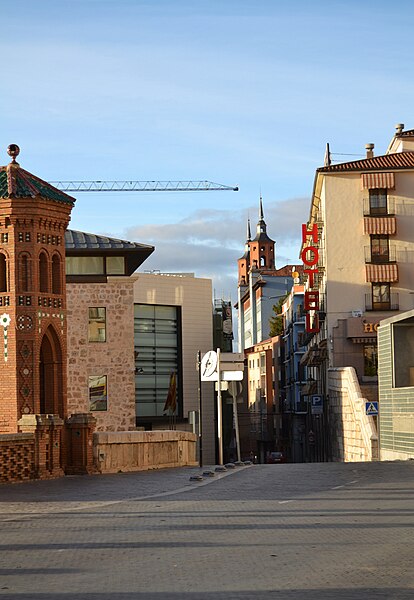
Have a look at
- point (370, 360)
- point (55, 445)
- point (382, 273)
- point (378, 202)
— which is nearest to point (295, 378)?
point (382, 273)

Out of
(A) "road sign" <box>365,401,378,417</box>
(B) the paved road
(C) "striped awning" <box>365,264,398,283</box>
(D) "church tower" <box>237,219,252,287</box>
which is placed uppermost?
(D) "church tower" <box>237,219,252,287</box>

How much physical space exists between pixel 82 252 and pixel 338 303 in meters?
18.7

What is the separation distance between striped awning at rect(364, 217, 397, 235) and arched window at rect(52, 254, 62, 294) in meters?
38.8

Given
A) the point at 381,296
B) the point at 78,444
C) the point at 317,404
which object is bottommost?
the point at 78,444

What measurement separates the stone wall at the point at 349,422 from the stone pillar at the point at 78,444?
745 inches

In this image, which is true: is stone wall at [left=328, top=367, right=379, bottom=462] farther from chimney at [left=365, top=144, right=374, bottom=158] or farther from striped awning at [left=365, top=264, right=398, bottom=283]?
chimney at [left=365, top=144, right=374, bottom=158]

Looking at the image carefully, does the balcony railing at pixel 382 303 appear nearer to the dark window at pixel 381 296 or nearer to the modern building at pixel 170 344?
the dark window at pixel 381 296

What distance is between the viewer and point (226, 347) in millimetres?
100500

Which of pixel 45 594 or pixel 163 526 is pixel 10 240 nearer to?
pixel 163 526

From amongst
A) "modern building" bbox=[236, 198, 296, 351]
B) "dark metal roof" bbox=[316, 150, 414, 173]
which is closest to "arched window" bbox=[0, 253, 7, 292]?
"dark metal roof" bbox=[316, 150, 414, 173]

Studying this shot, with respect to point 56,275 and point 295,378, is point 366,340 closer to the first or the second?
point 56,275

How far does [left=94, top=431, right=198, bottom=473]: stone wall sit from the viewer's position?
91.8ft

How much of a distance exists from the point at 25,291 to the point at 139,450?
17.1 feet

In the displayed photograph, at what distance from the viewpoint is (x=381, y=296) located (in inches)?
2591
